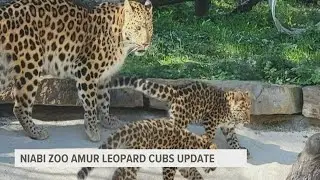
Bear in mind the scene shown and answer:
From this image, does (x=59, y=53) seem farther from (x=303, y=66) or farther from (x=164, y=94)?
(x=303, y=66)

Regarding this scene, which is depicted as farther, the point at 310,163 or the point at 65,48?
the point at 65,48

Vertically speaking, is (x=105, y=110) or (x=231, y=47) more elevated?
(x=231, y=47)

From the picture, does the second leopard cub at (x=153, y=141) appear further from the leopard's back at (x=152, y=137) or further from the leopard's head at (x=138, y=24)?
the leopard's head at (x=138, y=24)

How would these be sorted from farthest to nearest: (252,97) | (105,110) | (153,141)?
(252,97), (105,110), (153,141)

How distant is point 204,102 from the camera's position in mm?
5234

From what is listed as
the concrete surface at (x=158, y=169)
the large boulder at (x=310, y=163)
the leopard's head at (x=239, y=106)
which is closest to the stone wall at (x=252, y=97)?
the concrete surface at (x=158, y=169)

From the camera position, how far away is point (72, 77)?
5.45 metres

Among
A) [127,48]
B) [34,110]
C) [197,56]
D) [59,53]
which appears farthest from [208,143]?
[197,56]

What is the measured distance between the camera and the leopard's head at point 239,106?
520 cm

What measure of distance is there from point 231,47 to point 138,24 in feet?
7.59

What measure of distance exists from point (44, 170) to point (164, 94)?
100 centimetres

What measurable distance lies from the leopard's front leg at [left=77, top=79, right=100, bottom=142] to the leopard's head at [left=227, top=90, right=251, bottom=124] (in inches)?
39.4

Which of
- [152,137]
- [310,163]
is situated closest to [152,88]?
[152,137]

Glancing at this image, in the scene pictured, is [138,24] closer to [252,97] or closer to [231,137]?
[231,137]
